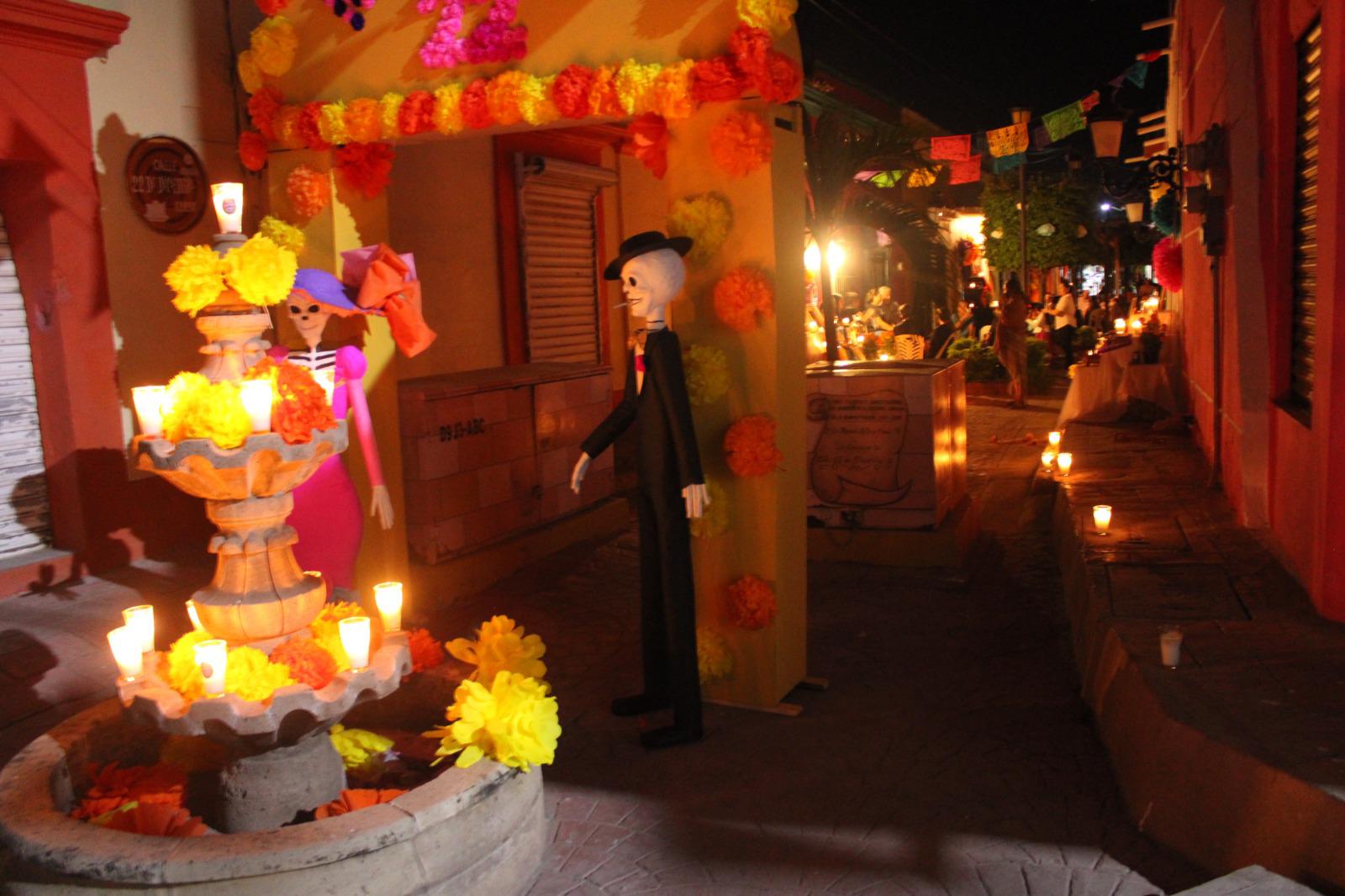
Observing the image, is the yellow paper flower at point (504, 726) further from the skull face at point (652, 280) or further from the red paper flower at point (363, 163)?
the red paper flower at point (363, 163)

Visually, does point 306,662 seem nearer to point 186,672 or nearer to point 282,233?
point 186,672

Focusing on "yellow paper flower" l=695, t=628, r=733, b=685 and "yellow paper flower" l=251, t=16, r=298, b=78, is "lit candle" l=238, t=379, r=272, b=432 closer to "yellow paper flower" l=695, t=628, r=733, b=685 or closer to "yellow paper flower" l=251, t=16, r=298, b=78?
"yellow paper flower" l=695, t=628, r=733, b=685

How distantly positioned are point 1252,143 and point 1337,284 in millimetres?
2471

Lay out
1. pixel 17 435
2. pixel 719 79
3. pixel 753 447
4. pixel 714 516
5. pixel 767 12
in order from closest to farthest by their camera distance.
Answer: pixel 767 12 → pixel 719 79 → pixel 753 447 → pixel 714 516 → pixel 17 435

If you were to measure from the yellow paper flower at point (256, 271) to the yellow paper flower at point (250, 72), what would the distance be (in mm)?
2920

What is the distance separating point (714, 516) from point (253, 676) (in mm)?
2382

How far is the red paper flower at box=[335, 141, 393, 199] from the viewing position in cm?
624

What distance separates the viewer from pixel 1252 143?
7.14 meters

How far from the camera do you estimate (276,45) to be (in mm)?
6098

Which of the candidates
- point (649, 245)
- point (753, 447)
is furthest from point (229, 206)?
point (753, 447)

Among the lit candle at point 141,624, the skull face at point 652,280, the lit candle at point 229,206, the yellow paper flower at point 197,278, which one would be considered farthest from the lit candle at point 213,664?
the skull face at point 652,280

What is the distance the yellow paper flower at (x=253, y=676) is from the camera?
376cm

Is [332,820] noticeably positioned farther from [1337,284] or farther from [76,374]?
[1337,284]

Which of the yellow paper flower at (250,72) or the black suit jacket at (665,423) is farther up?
the yellow paper flower at (250,72)
